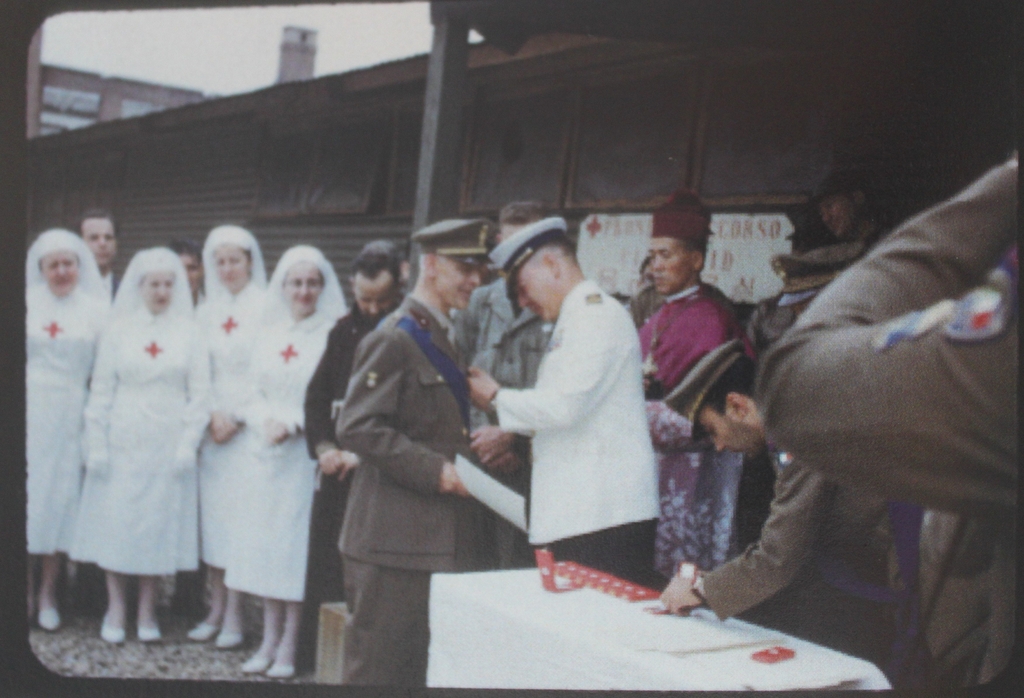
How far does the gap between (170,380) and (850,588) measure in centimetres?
213

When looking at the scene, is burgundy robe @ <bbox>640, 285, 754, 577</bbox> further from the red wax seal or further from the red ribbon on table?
the red wax seal

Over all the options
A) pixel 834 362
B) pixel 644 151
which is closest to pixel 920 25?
pixel 644 151

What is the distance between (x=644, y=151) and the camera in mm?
2719

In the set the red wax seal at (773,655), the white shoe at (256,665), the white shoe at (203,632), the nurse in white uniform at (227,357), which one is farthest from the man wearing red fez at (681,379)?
the white shoe at (203,632)

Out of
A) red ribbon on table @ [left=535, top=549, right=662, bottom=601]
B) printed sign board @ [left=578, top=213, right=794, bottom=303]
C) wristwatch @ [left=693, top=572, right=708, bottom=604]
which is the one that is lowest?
red ribbon on table @ [left=535, top=549, right=662, bottom=601]

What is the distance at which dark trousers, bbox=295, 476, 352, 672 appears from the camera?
3061 mm

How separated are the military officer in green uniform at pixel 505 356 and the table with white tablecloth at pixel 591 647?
0.12 m

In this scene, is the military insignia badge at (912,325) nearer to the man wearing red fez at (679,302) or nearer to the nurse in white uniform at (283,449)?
the man wearing red fez at (679,302)

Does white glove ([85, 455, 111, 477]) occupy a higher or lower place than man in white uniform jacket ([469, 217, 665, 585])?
lower

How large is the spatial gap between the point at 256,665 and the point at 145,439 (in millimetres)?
787

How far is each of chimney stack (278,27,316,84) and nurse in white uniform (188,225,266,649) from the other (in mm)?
484

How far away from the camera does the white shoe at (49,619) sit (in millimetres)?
2836

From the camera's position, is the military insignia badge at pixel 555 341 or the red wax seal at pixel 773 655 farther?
the military insignia badge at pixel 555 341

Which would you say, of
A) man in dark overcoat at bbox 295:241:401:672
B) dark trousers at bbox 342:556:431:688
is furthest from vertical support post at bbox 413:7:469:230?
dark trousers at bbox 342:556:431:688
